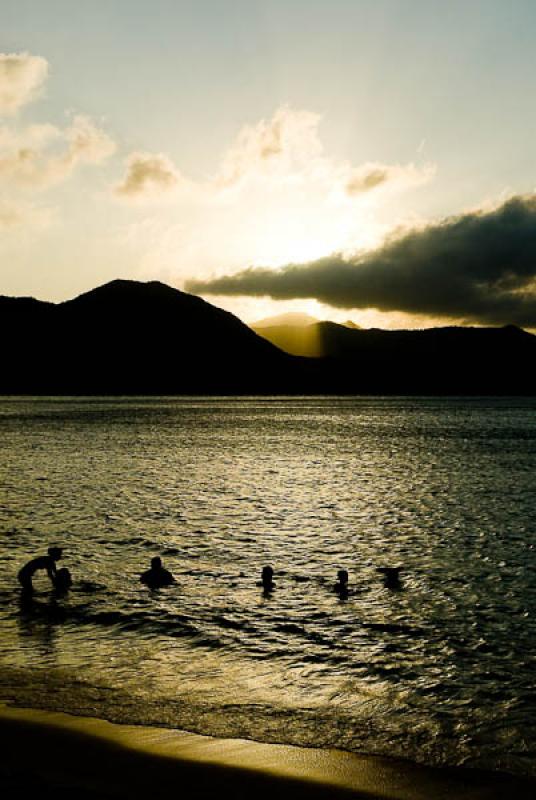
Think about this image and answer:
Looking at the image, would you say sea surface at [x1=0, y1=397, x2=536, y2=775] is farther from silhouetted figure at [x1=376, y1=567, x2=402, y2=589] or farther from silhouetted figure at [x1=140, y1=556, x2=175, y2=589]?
silhouetted figure at [x1=376, y1=567, x2=402, y2=589]

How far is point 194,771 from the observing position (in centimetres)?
994

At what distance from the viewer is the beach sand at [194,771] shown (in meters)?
9.32

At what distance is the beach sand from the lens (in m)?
9.32

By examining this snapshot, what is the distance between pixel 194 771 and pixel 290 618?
8.51 m

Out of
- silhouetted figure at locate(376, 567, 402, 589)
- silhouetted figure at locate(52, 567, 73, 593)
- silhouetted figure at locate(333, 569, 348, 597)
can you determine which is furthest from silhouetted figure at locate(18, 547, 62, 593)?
silhouetted figure at locate(376, 567, 402, 589)

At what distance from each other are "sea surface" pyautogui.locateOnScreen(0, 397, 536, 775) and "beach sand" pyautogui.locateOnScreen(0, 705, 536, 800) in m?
0.56

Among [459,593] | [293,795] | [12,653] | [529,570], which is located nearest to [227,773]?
[293,795]

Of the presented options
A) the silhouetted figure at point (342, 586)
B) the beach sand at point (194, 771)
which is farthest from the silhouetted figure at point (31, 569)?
the beach sand at point (194, 771)

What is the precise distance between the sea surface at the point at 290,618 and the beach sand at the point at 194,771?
1.83 ft

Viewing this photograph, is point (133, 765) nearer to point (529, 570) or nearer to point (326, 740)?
point (326, 740)

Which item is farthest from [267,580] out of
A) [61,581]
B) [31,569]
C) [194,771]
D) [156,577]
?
[194,771]

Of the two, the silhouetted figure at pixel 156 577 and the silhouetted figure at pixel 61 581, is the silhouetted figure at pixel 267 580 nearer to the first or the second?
the silhouetted figure at pixel 156 577

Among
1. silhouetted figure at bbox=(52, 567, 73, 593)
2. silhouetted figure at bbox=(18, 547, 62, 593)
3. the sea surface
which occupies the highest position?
silhouetted figure at bbox=(18, 547, 62, 593)

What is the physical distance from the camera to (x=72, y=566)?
23891mm
